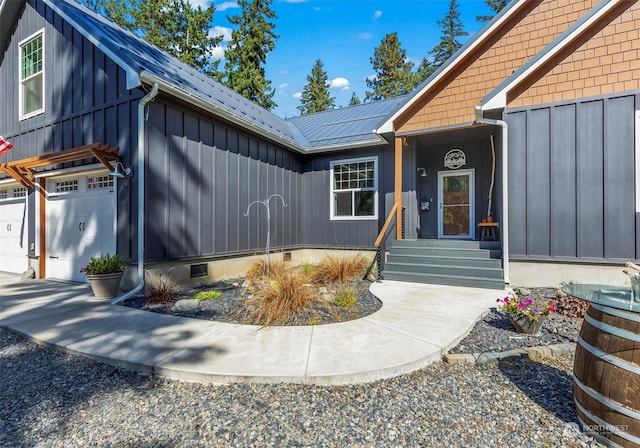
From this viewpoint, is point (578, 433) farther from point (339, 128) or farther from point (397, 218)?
point (339, 128)

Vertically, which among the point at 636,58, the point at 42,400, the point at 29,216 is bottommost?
the point at 42,400

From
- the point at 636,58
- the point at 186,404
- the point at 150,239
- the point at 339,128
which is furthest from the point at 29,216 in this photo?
the point at 636,58

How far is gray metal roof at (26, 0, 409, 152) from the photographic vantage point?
5.88 metres

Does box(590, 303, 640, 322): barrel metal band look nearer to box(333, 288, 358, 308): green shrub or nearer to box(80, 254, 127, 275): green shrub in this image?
box(333, 288, 358, 308): green shrub

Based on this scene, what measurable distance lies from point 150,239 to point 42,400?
351cm

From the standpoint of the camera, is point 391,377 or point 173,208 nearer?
point 391,377

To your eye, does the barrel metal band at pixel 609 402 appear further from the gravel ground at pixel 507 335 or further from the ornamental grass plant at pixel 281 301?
the ornamental grass plant at pixel 281 301

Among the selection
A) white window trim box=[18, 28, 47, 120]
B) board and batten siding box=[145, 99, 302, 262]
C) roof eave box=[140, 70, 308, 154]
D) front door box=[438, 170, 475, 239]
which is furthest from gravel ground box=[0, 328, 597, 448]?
white window trim box=[18, 28, 47, 120]

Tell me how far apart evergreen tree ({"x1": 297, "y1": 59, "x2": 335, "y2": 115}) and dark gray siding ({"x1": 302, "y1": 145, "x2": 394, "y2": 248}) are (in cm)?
2215

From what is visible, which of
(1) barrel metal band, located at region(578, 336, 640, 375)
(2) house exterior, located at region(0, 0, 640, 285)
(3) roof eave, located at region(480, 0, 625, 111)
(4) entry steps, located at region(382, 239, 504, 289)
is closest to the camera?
(1) barrel metal band, located at region(578, 336, 640, 375)

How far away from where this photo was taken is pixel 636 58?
5137mm

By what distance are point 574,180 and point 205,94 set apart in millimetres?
7698

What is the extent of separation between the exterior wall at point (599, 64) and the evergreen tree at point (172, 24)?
21.4m

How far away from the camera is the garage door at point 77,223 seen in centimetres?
624
